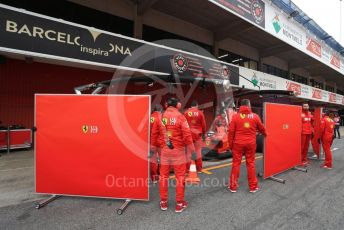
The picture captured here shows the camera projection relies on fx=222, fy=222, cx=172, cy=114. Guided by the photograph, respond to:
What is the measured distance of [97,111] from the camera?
3855 mm

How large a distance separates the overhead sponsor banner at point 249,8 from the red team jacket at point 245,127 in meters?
7.76

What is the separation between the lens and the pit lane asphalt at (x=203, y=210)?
3.14 m

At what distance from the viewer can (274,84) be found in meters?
17.3

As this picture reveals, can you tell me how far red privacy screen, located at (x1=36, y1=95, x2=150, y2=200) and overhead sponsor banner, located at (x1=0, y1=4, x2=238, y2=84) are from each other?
379cm

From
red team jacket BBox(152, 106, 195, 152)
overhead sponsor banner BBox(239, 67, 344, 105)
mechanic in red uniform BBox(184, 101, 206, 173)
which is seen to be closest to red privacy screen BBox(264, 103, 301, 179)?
mechanic in red uniform BBox(184, 101, 206, 173)

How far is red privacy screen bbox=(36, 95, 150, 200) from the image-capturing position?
12.4ft

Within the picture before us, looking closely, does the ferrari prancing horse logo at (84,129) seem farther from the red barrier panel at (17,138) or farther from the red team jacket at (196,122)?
the red barrier panel at (17,138)

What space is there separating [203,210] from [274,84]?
1610 centimetres

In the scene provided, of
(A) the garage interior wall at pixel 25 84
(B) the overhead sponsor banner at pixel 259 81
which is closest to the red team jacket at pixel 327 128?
(B) the overhead sponsor banner at pixel 259 81

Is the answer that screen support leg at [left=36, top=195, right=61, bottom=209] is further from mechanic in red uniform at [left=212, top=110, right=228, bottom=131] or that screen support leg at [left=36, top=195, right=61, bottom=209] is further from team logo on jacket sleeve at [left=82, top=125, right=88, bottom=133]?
mechanic in red uniform at [left=212, top=110, right=228, bottom=131]

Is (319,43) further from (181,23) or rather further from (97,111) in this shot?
(97,111)

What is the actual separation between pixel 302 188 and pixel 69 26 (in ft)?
26.8

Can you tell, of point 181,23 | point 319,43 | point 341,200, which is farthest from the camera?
point 319,43

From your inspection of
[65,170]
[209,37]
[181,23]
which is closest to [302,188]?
[65,170]
